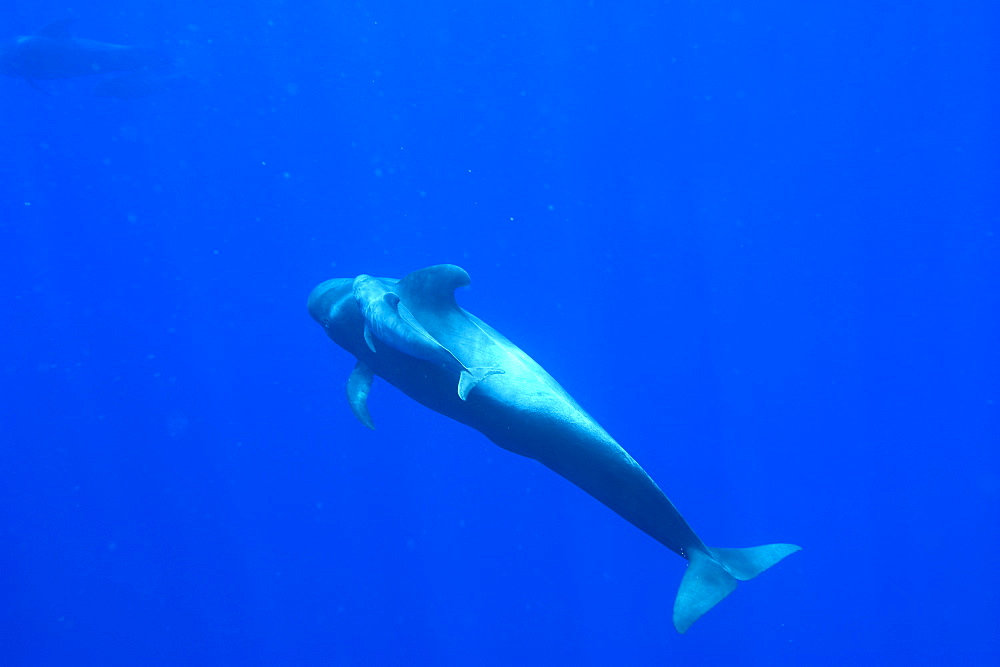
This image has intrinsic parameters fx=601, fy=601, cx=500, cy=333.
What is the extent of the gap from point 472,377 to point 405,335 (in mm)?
574

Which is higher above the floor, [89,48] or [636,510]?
[89,48]

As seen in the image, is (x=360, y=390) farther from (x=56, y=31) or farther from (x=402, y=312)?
(x=56, y=31)

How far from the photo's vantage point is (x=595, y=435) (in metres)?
4.30

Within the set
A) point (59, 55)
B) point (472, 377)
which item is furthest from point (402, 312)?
point (59, 55)

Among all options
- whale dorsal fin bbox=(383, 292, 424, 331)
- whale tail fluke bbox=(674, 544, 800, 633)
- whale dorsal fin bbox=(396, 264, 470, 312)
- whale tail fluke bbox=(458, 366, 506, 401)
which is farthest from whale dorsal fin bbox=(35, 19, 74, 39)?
whale tail fluke bbox=(674, 544, 800, 633)

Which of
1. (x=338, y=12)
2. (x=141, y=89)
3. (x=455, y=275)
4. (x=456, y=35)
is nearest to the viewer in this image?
(x=455, y=275)

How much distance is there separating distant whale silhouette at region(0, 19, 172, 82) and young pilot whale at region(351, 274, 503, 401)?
9.53m

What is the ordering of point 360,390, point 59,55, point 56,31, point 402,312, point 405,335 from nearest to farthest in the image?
point 405,335
point 402,312
point 360,390
point 56,31
point 59,55

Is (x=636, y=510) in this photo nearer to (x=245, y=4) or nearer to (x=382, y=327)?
(x=382, y=327)

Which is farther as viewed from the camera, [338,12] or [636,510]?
[338,12]

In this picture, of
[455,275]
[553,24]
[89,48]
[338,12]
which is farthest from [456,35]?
[455,275]

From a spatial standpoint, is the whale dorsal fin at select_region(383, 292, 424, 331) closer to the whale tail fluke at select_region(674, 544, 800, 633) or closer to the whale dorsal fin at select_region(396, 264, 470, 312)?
the whale dorsal fin at select_region(396, 264, 470, 312)

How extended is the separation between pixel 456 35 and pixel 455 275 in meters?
14.5

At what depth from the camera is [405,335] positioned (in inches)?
163
